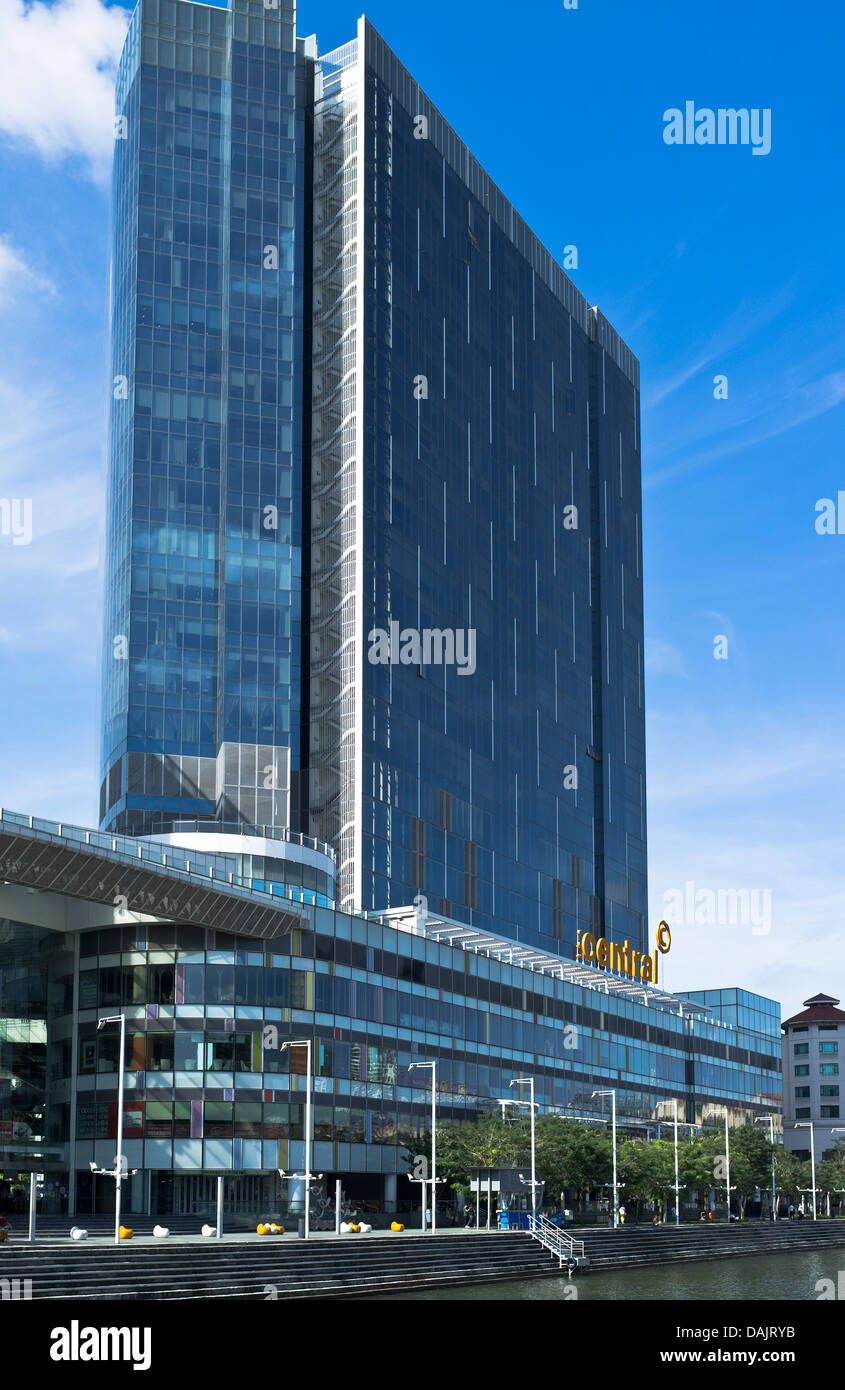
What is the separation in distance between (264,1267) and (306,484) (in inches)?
3598

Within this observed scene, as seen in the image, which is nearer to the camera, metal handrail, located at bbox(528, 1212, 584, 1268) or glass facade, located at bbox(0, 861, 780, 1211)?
metal handrail, located at bbox(528, 1212, 584, 1268)

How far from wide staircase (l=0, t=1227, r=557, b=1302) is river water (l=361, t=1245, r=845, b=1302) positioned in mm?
1456

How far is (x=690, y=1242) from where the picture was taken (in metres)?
97.2

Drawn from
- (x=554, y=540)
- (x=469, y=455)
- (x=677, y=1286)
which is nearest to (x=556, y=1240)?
(x=677, y=1286)

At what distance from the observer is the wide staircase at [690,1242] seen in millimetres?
84750

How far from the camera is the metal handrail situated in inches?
3068

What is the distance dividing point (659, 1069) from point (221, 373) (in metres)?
81.1

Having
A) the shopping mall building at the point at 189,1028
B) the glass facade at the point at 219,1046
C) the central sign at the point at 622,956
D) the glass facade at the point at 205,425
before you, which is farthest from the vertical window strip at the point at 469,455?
the shopping mall building at the point at 189,1028

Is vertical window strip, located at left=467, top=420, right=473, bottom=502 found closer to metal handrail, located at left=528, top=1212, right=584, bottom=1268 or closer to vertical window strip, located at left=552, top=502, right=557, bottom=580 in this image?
vertical window strip, located at left=552, top=502, right=557, bottom=580

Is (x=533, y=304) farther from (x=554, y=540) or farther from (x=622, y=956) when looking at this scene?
(x=622, y=956)

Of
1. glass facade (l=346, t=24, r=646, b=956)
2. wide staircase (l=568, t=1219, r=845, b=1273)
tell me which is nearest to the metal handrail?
wide staircase (l=568, t=1219, r=845, b=1273)

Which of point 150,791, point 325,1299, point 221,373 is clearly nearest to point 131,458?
point 221,373

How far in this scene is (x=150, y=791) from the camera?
127 meters

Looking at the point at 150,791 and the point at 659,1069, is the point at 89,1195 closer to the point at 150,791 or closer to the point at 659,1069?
the point at 150,791
